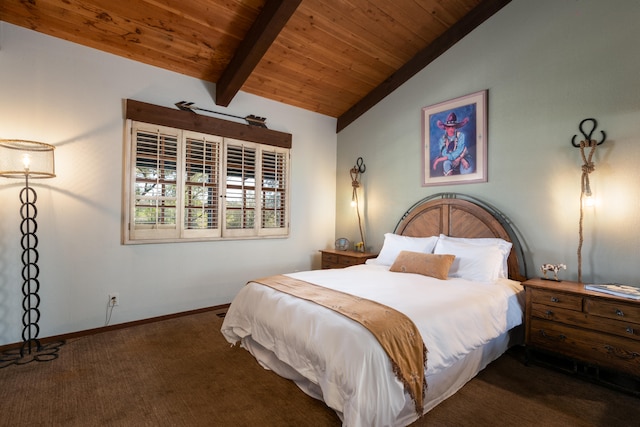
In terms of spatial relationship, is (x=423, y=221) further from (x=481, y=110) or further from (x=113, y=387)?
(x=113, y=387)

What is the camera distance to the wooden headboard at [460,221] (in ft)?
10.5

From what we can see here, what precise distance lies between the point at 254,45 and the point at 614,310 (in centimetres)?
377

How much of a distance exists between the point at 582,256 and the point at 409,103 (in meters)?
2.59

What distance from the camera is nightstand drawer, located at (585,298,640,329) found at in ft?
7.13

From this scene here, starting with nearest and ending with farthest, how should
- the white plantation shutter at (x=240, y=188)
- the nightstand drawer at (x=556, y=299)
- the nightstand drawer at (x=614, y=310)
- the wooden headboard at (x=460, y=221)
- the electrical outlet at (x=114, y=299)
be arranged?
the nightstand drawer at (x=614, y=310) < the nightstand drawer at (x=556, y=299) < the wooden headboard at (x=460, y=221) < the electrical outlet at (x=114, y=299) < the white plantation shutter at (x=240, y=188)

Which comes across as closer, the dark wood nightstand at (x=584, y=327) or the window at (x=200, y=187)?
the dark wood nightstand at (x=584, y=327)

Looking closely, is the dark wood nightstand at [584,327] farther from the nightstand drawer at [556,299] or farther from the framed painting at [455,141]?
the framed painting at [455,141]

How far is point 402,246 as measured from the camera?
12.2 ft

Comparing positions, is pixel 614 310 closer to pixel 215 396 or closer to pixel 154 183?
pixel 215 396

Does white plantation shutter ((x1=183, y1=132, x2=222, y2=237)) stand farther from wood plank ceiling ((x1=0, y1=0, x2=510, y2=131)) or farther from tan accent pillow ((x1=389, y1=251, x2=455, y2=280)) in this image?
tan accent pillow ((x1=389, y1=251, x2=455, y2=280))

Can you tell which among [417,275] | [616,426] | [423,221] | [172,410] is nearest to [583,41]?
[423,221]

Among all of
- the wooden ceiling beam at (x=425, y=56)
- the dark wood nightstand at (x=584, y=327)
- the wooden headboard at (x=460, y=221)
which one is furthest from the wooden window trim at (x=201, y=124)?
the dark wood nightstand at (x=584, y=327)

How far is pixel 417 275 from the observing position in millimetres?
3115

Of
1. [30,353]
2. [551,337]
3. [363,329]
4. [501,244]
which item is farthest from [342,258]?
[30,353]
